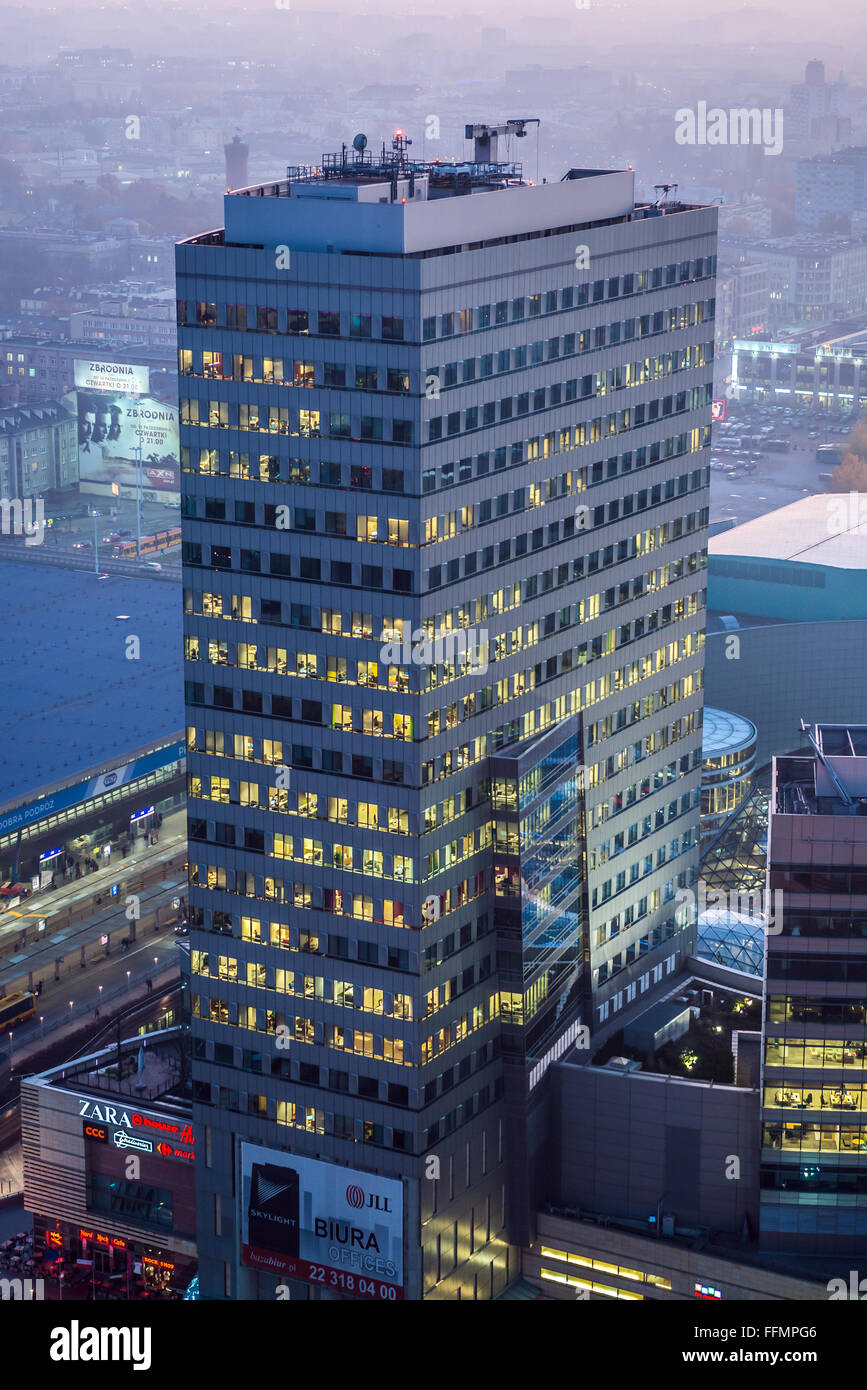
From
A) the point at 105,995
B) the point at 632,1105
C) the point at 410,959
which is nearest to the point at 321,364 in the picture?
the point at 410,959

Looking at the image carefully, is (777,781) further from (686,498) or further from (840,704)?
(840,704)

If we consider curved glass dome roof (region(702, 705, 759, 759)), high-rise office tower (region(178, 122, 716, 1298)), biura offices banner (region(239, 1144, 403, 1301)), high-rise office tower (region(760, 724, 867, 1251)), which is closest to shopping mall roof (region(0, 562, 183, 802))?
curved glass dome roof (region(702, 705, 759, 759))

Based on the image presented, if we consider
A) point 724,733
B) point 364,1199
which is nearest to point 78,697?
point 724,733

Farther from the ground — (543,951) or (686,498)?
(686,498)

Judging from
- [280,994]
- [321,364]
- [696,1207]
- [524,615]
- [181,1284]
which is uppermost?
[321,364]

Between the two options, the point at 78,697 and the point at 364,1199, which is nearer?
the point at 364,1199

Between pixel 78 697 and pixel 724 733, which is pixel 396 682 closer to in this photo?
pixel 724 733
